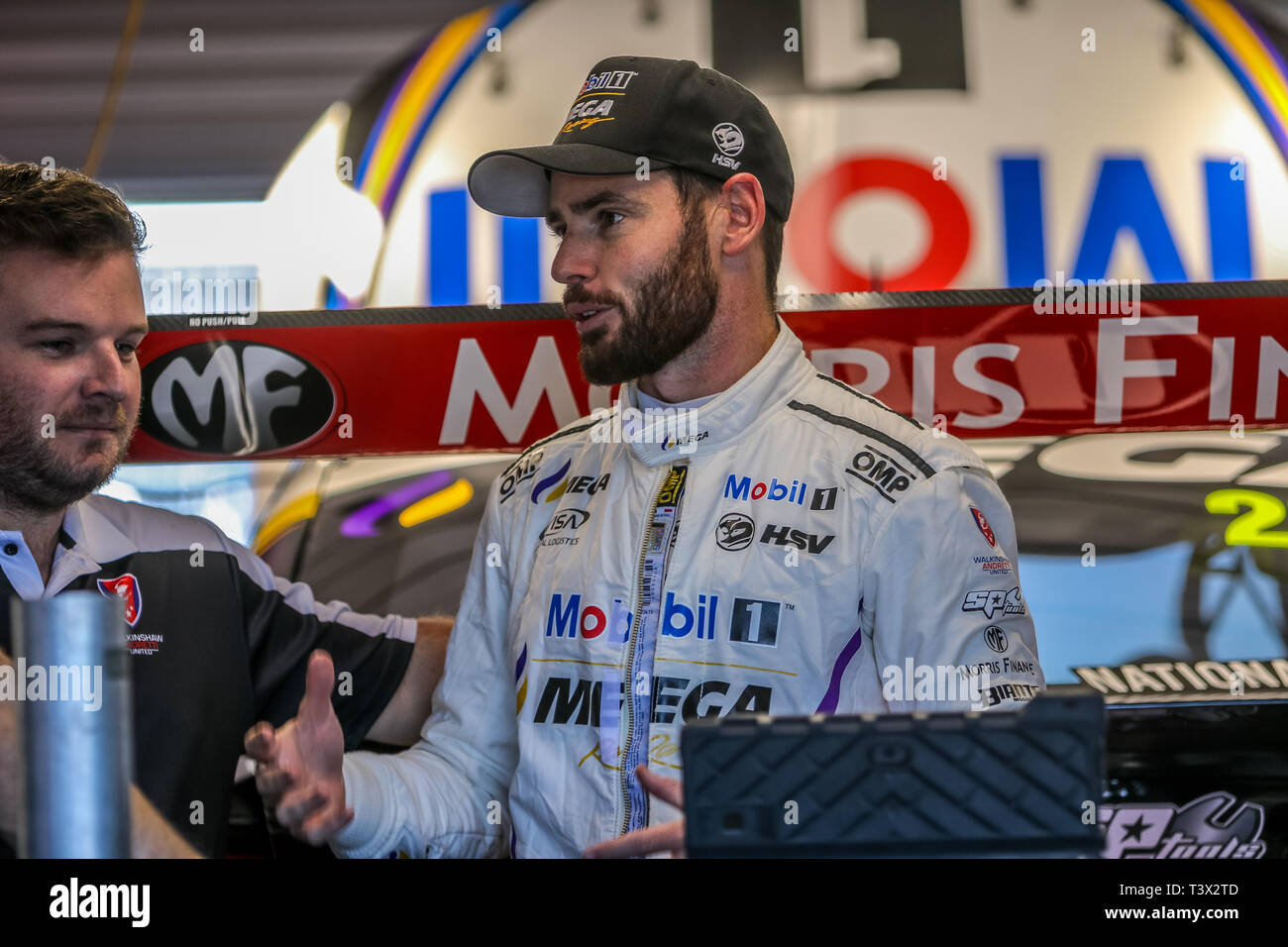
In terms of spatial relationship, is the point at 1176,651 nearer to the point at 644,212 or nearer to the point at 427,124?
the point at 644,212

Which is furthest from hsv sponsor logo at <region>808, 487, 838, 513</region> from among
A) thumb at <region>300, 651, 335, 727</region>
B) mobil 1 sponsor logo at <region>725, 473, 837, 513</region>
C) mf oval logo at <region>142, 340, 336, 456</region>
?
mf oval logo at <region>142, 340, 336, 456</region>

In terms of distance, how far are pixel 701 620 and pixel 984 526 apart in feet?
1.35

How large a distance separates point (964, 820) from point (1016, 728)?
78mm

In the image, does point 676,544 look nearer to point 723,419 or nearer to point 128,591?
point 723,419

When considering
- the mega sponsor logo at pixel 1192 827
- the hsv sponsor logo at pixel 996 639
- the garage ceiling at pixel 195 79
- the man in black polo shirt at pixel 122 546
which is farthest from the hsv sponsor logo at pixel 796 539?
the garage ceiling at pixel 195 79

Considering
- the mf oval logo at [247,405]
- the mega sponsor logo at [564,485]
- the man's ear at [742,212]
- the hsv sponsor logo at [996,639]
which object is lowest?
the hsv sponsor logo at [996,639]

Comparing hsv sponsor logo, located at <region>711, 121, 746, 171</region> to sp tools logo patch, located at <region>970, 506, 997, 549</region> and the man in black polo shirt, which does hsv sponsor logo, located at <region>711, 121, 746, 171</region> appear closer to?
sp tools logo patch, located at <region>970, 506, 997, 549</region>

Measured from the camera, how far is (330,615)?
2250mm

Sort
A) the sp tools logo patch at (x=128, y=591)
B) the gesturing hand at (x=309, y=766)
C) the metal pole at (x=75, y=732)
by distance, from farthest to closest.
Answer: the sp tools logo patch at (x=128, y=591) → the gesturing hand at (x=309, y=766) → the metal pole at (x=75, y=732)

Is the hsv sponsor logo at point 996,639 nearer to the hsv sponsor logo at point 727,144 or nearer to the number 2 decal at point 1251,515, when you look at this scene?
the hsv sponsor logo at point 727,144

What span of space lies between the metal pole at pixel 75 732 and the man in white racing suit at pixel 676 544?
74cm

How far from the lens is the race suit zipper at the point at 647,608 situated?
173 centimetres
